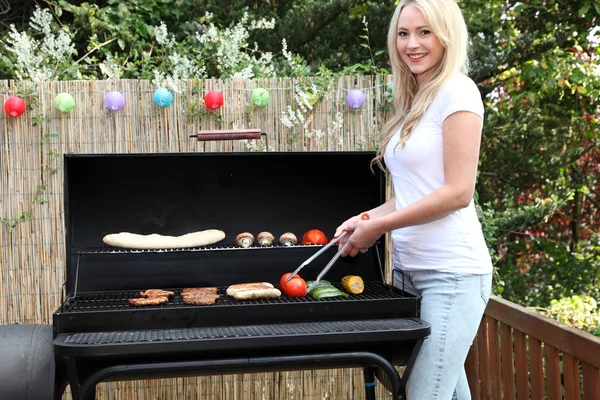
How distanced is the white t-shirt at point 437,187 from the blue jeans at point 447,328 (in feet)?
0.15

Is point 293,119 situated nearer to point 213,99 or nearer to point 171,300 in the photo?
point 213,99

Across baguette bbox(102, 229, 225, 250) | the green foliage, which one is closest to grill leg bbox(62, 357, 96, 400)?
baguette bbox(102, 229, 225, 250)

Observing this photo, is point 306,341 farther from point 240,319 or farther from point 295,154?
point 295,154

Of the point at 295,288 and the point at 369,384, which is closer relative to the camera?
the point at 295,288

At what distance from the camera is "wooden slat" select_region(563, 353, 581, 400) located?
2.64 metres

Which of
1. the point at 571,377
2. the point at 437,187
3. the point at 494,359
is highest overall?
the point at 437,187

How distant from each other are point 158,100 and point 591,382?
230 centimetres

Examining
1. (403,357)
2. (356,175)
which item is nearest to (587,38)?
(356,175)

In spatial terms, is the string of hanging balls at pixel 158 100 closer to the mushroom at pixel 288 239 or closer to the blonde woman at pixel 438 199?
the mushroom at pixel 288 239

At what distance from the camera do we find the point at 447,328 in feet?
7.29

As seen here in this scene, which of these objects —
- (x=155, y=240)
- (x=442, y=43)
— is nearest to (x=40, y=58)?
(x=155, y=240)

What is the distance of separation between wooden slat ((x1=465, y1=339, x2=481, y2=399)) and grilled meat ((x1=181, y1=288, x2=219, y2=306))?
157 cm

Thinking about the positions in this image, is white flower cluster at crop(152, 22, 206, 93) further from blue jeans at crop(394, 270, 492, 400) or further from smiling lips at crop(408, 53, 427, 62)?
blue jeans at crop(394, 270, 492, 400)

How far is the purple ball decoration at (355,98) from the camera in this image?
3.49 metres
